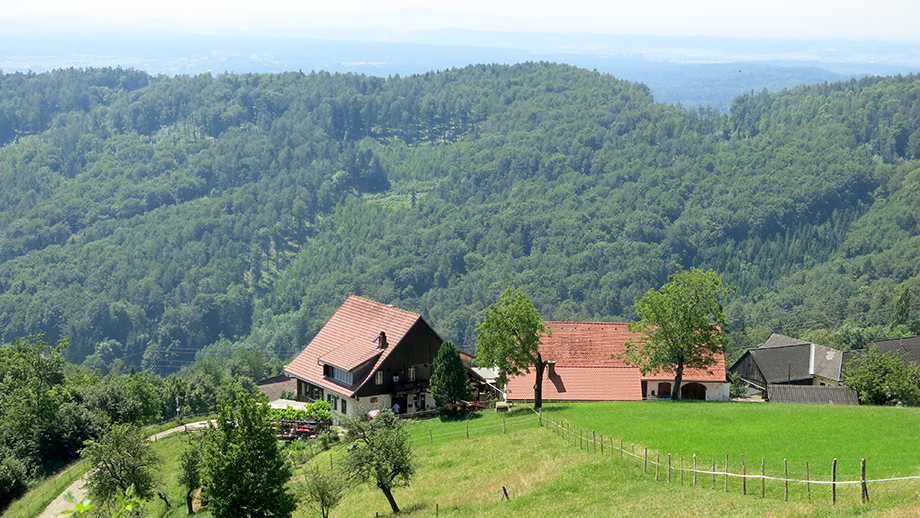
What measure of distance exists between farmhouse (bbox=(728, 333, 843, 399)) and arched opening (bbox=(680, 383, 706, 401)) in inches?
630

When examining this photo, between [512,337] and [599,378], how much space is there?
35.4ft

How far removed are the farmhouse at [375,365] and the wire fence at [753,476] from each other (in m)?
22.4

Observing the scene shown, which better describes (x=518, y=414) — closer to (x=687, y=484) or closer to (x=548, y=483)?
(x=548, y=483)

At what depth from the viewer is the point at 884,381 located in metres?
52.9

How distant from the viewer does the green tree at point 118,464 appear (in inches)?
1633

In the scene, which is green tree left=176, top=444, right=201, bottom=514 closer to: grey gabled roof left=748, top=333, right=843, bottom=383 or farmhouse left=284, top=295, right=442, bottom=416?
farmhouse left=284, top=295, right=442, bottom=416

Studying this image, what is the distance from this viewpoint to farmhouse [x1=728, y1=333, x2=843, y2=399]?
248ft

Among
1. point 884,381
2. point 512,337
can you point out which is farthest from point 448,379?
point 884,381

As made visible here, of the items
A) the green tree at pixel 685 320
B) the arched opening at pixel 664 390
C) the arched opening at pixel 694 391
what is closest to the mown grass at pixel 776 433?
the green tree at pixel 685 320

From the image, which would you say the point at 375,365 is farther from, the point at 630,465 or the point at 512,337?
the point at 630,465

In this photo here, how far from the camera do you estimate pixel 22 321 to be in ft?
638

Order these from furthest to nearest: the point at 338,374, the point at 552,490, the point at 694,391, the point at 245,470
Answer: the point at 694,391 → the point at 338,374 → the point at 245,470 → the point at 552,490

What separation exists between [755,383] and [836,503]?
57.1 meters

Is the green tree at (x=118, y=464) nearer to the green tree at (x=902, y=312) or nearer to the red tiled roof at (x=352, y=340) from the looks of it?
the red tiled roof at (x=352, y=340)
